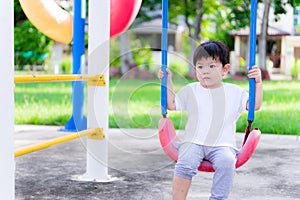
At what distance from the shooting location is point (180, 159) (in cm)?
281

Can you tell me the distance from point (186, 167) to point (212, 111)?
11.9 inches

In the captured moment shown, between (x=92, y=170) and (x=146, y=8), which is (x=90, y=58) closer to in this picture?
(x=92, y=170)

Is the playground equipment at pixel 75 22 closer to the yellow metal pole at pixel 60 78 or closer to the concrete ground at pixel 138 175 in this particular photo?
the concrete ground at pixel 138 175

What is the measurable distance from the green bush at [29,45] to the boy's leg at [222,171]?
15326 millimetres

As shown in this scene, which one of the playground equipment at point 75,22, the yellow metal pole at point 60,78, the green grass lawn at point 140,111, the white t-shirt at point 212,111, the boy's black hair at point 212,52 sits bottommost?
the green grass lawn at point 140,111

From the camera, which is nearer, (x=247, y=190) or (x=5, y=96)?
(x=5, y=96)

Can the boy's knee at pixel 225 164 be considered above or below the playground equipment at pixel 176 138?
below

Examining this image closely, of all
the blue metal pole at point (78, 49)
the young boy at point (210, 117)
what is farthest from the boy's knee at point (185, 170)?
the blue metal pole at point (78, 49)

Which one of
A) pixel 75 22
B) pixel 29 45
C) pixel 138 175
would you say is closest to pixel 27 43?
pixel 29 45

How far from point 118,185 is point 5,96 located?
1422mm

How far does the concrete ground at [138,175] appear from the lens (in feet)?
11.2

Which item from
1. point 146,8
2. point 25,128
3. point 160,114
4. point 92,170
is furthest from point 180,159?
point 146,8

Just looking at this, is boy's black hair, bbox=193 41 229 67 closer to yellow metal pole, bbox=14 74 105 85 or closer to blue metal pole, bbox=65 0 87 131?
yellow metal pole, bbox=14 74 105 85

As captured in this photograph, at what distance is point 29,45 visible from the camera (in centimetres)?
1841
